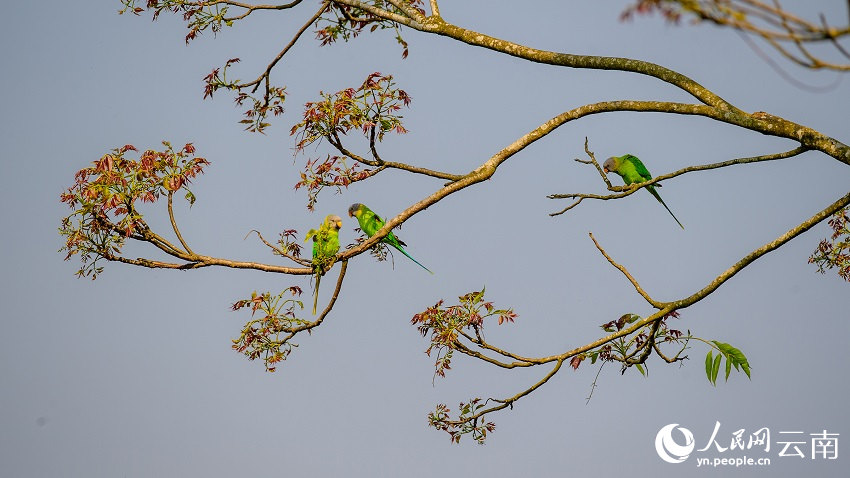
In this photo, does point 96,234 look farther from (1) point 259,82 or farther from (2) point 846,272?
(2) point 846,272

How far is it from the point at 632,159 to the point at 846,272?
2523 millimetres

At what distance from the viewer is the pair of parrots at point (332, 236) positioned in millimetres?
5039

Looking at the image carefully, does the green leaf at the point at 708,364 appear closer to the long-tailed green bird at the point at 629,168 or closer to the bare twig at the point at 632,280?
the bare twig at the point at 632,280

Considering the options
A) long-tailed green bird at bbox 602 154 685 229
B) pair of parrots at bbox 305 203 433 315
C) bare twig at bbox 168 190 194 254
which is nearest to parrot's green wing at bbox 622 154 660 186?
long-tailed green bird at bbox 602 154 685 229

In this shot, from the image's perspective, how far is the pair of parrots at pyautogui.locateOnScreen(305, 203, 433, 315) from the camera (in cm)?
504

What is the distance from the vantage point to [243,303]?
17.0 feet

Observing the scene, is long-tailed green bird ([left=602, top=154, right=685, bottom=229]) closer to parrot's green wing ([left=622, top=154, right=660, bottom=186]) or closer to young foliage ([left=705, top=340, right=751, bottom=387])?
parrot's green wing ([left=622, top=154, right=660, bottom=186])

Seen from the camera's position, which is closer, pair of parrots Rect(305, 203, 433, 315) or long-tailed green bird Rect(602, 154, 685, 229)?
pair of parrots Rect(305, 203, 433, 315)

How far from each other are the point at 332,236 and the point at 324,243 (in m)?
0.41

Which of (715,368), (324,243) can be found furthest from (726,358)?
(324,243)

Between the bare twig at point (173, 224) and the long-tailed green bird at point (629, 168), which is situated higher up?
the long-tailed green bird at point (629, 168)

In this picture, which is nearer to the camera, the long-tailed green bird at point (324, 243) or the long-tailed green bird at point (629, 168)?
the long-tailed green bird at point (324, 243)

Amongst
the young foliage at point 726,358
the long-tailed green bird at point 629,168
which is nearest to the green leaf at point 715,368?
the young foliage at point 726,358

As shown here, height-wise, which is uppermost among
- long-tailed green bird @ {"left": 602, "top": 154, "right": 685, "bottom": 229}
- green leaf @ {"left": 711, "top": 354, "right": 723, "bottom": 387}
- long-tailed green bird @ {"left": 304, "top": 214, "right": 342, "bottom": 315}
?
long-tailed green bird @ {"left": 602, "top": 154, "right": 685, "bottom": 229}
